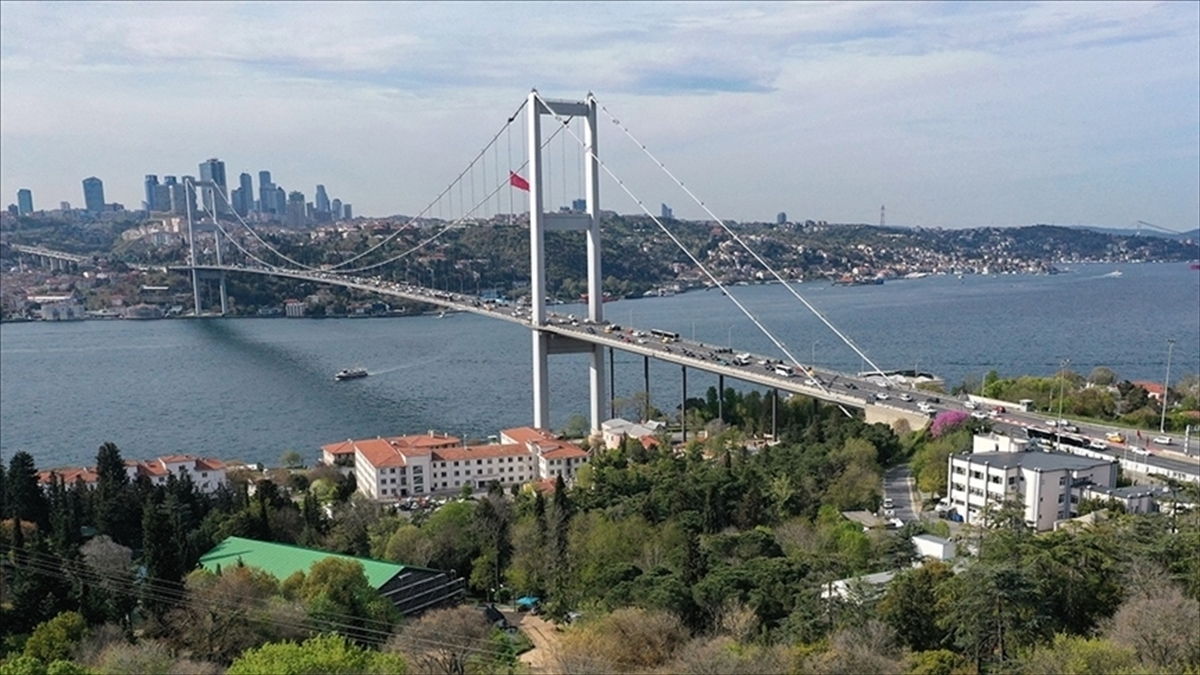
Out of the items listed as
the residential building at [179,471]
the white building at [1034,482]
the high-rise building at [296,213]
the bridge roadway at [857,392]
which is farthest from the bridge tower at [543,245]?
the high-rise building at [296,213]

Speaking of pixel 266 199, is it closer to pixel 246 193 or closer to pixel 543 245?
pixel 246 193

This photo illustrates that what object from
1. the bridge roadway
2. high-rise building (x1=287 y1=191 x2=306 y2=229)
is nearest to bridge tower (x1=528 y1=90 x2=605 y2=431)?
the bridge roadway

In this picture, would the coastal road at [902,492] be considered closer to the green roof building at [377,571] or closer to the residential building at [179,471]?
the green roof building at [377,571]

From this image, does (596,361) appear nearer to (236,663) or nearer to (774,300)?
(236,663)

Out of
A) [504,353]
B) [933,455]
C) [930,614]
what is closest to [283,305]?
[504,353]

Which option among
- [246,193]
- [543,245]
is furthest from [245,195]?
[543,245]

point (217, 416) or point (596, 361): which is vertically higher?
point (596, 361)

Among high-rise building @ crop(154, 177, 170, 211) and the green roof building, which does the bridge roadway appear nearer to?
the green roof building
